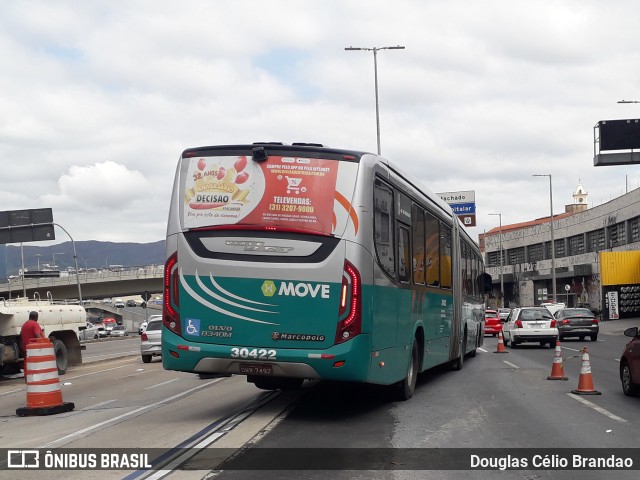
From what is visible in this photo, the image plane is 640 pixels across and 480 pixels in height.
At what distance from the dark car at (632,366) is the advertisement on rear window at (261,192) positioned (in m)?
5.92

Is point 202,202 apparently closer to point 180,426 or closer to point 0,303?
point 180,426

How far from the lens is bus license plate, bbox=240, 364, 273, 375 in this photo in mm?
9758

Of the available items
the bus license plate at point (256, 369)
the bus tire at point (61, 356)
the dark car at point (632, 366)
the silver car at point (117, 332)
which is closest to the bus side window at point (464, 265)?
the dark car at point (632, 366)

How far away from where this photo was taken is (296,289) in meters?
9.62

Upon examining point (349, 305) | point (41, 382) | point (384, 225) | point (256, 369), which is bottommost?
Result: point (41, 382)

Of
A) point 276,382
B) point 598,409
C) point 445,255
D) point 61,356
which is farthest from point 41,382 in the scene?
point 61,356

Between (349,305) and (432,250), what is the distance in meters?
4.93

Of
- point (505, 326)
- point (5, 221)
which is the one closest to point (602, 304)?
point (505, 326)

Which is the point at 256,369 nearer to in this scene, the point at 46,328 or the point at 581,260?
the point at 46,328

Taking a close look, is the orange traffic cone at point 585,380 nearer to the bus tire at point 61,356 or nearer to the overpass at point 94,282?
the bus tire at point 61,356

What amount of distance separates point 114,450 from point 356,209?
397 cm

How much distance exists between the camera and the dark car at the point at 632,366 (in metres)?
12.4

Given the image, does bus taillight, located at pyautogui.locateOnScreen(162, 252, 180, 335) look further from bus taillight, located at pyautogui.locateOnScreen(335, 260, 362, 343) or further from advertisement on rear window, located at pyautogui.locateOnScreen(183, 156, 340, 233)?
bus taillight, located at pyautogui.locateOnScreen(335, 260, 362, 343)

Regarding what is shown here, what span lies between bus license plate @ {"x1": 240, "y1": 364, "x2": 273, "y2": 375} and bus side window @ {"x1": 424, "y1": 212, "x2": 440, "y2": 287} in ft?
15.0
